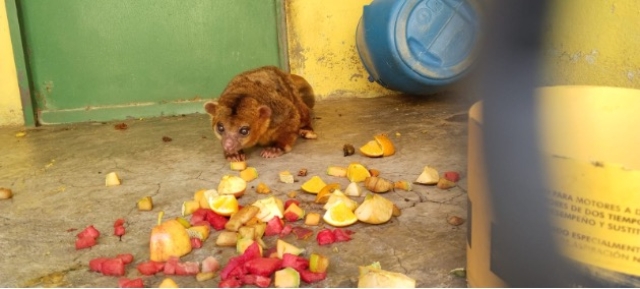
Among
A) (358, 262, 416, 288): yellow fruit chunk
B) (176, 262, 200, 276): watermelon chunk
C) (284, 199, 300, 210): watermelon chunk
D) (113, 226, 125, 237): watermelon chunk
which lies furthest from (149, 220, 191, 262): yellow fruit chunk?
(358, 262, 416, 288): yellow fruit chunk

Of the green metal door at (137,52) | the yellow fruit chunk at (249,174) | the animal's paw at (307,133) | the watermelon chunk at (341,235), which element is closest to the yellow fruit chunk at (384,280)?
the watermelon chunk at (341,235)

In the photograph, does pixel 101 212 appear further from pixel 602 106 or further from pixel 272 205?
pixel 602 106

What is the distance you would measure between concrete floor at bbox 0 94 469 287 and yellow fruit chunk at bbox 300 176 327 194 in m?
0.06

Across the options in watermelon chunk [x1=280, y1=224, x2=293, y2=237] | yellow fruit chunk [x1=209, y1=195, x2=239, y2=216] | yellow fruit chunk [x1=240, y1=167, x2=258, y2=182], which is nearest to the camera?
watermelon chunk [x1=280, y1=224, x2=293, y2=237]

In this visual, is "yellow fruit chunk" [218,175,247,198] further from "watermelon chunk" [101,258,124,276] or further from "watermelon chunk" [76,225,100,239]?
"watermelon chunk" [101,258,124,276]

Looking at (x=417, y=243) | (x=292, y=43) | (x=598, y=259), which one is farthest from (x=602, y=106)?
(x=292, y=43)

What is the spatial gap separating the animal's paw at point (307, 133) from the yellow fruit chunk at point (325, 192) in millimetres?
1363

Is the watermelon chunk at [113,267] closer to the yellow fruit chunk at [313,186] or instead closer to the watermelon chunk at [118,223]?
the watermelon chunk at [118,223]

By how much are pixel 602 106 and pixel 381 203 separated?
1.23 metres

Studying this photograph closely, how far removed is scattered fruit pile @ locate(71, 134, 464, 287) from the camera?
2.55 meters

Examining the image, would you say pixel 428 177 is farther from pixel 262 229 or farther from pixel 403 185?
pixel 262 229

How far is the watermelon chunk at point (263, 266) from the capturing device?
2541mm

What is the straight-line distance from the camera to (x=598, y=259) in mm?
1742

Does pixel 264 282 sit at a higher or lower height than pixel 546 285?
lower
